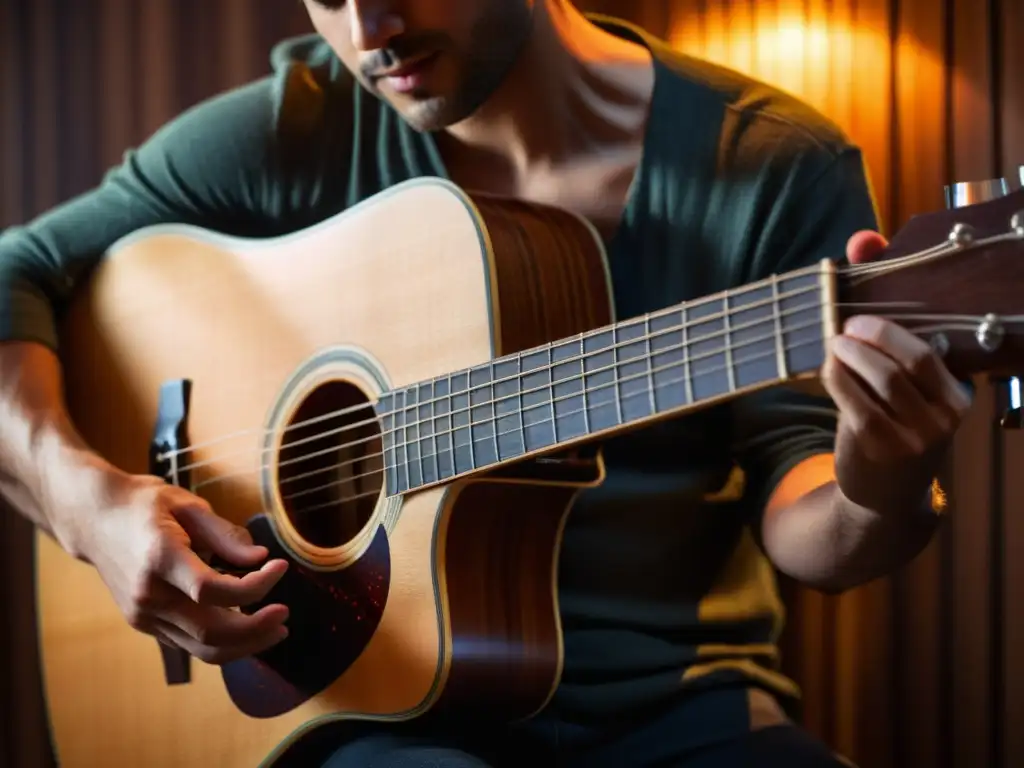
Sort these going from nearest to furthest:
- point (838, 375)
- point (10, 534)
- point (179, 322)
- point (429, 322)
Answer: point (838, 375) → point (429, 322) → point (179, 322) → point (10, 534)

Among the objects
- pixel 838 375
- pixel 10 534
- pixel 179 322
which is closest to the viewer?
pixel 838 375

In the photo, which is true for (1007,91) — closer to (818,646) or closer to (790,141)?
(790,141)

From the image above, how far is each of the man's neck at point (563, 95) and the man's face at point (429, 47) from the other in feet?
0.12

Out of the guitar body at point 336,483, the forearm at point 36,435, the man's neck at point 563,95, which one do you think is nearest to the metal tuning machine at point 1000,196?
the guitar body at point 336,483

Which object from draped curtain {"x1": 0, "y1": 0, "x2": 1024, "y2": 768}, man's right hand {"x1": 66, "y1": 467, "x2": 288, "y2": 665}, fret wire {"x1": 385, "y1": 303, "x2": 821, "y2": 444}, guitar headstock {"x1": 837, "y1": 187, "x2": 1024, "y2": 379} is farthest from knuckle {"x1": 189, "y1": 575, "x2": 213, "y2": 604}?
draped curtain {"x1": 0, "y1": 0, "x2": 1024, "y2": 768}

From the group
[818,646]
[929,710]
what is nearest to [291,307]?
[818,646]

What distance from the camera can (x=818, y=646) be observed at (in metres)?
1.12

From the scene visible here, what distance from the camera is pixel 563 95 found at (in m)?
1.00

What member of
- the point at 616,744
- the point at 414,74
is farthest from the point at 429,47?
the point at 616,744

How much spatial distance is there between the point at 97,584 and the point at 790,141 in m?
0.84

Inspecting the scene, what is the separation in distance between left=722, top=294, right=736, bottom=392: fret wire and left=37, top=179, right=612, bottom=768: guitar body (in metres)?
0.22

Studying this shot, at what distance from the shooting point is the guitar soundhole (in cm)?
88

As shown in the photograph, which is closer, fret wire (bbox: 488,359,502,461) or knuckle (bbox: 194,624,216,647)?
fret wire (bbox: 488,359,502,461)

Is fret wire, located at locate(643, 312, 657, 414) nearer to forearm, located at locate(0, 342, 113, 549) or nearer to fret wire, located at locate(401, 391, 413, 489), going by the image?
fret wire, located at locate(401, 391, 413, 489)
